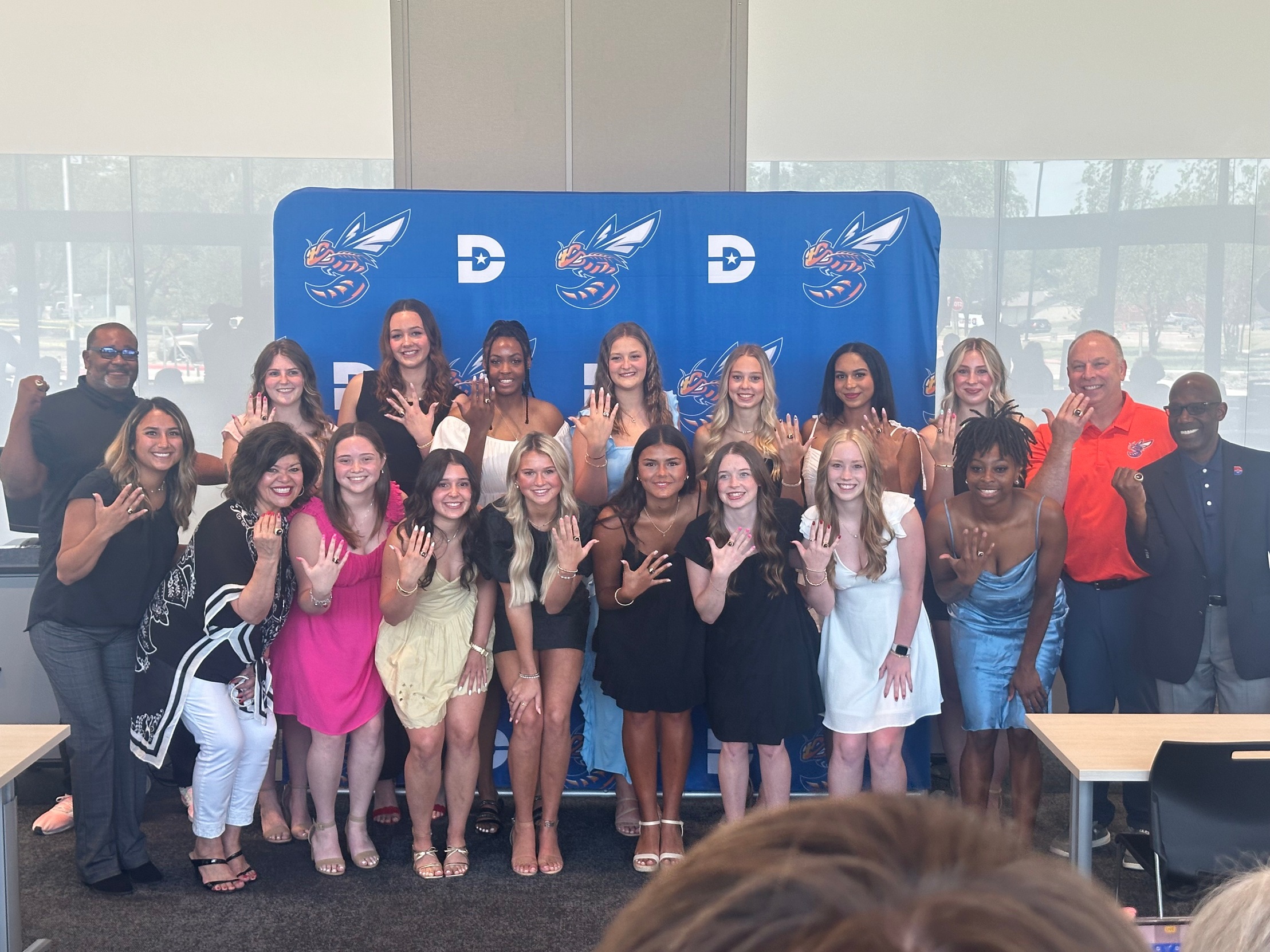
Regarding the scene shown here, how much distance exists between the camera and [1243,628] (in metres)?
3.61

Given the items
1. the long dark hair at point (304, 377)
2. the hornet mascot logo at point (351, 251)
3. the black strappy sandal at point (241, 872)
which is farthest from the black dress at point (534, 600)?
the hornet mascot logo at point (351, 251)

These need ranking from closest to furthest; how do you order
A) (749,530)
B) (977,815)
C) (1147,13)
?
(977,815) → (749,530) → (1147,13)

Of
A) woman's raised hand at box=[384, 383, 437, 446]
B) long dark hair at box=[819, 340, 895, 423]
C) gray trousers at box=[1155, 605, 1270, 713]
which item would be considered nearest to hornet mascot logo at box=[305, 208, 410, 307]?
woman's raised hand at box=[384, 383, 437, 446]

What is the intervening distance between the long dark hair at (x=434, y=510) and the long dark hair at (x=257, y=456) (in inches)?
15.0

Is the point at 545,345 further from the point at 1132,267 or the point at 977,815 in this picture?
the point at 977,815

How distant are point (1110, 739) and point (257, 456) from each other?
2701mm

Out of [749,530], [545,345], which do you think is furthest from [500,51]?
[749,530]

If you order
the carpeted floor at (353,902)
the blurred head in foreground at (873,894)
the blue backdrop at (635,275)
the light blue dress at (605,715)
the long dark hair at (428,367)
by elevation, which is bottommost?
the carpeted floor at (353,902)

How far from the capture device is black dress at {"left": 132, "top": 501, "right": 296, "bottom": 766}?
3.36m

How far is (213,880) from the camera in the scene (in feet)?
11.4

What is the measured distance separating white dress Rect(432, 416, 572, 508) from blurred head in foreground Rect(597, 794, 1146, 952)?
375 cm

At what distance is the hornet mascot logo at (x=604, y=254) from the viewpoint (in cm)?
429

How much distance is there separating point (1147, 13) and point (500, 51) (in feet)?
9.38

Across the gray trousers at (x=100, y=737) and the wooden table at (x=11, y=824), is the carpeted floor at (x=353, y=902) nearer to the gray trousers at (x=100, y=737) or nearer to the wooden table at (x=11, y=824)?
the gray trousers at (x=100, y=737)
